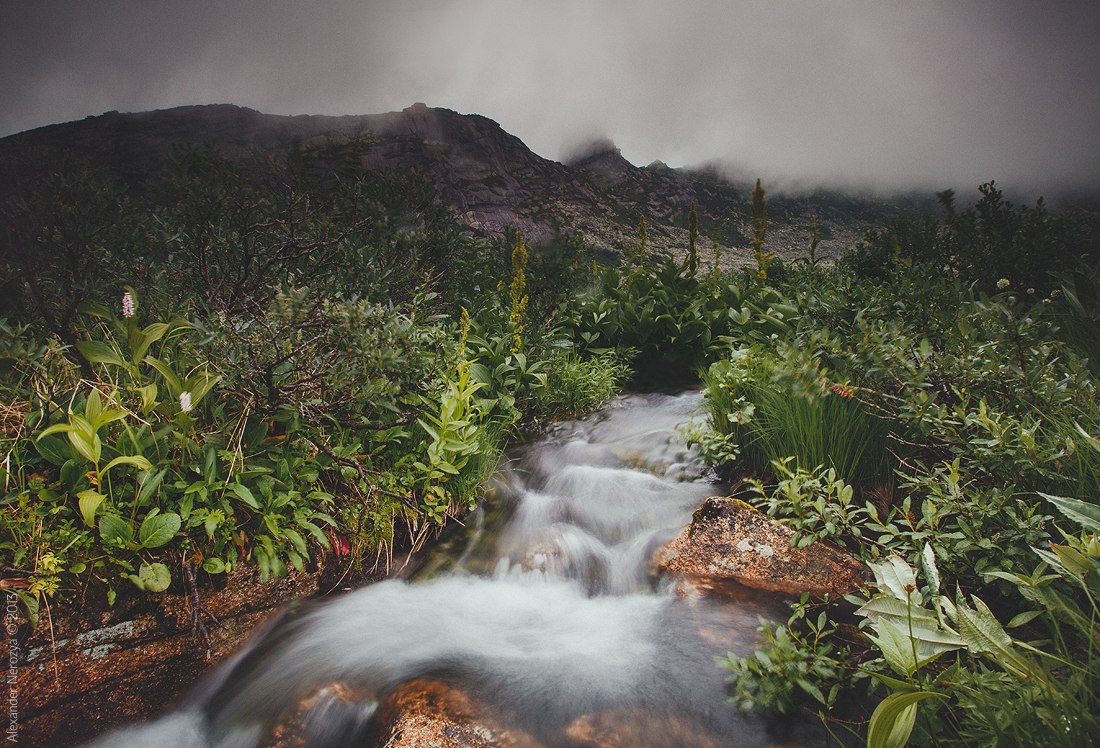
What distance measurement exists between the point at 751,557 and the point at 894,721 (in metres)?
1.59

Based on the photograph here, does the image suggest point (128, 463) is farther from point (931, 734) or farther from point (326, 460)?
point (931, 734)

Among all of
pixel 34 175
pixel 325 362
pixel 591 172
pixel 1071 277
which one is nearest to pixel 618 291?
pixel 1071 277

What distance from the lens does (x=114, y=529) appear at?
2.13 m

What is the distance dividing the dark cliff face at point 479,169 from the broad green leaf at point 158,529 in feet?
7.09

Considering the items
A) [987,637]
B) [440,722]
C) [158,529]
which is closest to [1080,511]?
[987,637]

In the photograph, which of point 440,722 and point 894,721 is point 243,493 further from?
point 894,721

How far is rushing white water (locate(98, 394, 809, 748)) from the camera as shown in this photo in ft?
6.48

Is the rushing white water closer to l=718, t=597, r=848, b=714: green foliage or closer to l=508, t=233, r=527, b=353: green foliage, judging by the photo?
l=718, t=597, r=848, b=714: green foliage

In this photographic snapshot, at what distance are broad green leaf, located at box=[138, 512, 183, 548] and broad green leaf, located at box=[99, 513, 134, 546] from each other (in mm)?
54

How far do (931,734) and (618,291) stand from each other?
22.0 feet

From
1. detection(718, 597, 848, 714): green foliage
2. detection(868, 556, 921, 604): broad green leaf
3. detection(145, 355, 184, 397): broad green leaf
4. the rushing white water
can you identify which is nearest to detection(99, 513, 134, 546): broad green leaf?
detection(145, 355, 184, 397): broad green leaf

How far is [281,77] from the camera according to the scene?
5852mm

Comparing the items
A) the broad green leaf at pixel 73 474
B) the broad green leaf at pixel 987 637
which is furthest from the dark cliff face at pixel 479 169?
the broad green leaf at pixel 987 637

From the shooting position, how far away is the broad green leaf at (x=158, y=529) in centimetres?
220
